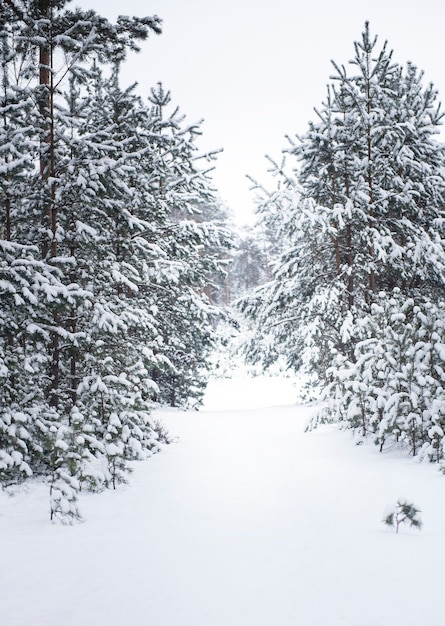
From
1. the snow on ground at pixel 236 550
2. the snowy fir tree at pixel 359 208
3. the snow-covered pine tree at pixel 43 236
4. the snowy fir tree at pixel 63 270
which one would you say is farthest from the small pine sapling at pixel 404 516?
the snowy fir tree at pixel 359 208

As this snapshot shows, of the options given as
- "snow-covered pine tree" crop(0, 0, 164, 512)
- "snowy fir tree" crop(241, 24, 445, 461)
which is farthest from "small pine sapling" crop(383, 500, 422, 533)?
"snowy fir tree" crop(241, 24, 445, 461)

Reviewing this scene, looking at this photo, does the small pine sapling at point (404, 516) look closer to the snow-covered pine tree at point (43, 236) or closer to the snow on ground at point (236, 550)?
the snow on ground at point (236, 550)

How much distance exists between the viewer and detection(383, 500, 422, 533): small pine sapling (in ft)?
13.4

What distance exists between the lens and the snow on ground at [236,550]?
296 centimetres

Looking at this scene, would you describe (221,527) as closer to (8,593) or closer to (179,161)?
(8,593)

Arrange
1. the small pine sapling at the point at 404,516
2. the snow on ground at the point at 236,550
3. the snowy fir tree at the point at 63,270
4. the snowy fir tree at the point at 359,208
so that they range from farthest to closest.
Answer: the snowy fir tree at the point at 359,208 < the snowy fir tree at the point at 63,270 < the small pine sapling at the point at 404,516 < the snow on ground at the point at 236,550

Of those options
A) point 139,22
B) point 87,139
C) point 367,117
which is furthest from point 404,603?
point 367,117

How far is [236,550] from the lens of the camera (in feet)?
13.2

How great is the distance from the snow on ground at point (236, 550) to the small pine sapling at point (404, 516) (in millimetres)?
103

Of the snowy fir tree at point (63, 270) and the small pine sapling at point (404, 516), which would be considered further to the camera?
the snowy fir tree at point (63, 270)

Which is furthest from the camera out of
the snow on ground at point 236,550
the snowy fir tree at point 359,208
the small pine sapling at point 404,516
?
the snowy fir tree at point 359,208

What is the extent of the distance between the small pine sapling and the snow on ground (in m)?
0.10

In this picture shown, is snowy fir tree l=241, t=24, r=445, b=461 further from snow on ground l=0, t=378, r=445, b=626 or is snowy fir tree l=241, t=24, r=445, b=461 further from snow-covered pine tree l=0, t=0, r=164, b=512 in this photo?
snow-covered pine tree l=0, t=0, r=164, b=512

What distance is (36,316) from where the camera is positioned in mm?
6508
